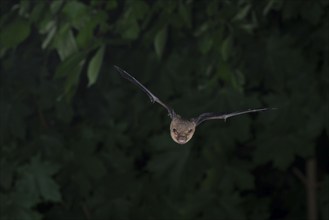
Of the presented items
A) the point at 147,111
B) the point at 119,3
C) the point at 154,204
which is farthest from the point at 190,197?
the point at 119,3

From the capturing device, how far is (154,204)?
503cm

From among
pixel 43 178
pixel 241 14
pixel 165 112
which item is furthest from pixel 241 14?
pixel 43 178

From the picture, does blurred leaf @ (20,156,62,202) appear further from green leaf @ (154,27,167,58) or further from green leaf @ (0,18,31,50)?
green leaf @ (154,27,167,58)

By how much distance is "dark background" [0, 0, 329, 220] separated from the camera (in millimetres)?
3820

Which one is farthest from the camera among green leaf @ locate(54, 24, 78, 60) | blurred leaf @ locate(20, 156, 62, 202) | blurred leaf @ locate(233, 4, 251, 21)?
blurred leaf @ locate(20, 156, 62, 202)

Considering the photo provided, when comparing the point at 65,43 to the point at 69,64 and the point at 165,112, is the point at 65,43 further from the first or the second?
the point at 165,112

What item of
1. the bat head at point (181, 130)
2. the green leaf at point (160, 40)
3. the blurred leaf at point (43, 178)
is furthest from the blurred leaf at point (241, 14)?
the bat head at point (181, 130)

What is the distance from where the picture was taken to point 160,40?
3.34 metres

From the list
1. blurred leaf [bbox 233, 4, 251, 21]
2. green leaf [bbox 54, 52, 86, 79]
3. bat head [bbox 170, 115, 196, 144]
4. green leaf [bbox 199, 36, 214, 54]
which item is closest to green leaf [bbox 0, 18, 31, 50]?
green leaf [bbox 54, 52, 86, 79]

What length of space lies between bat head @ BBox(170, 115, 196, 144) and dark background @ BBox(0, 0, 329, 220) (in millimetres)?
1976

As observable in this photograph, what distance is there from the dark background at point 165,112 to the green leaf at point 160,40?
0.24 feet

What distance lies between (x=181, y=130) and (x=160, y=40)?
1.97 m

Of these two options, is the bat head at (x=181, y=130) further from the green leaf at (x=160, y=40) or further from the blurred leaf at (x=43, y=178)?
the blurred leaf at (x=43, y=178)

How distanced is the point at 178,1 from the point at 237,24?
10.9 inches
